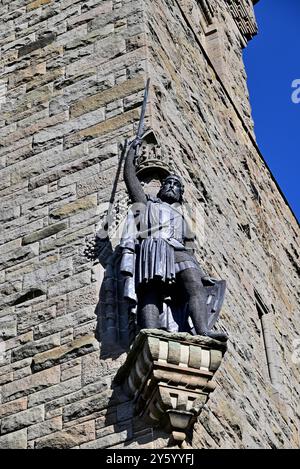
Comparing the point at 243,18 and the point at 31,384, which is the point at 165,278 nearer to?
the point at 31,384

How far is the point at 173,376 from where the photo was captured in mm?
9820

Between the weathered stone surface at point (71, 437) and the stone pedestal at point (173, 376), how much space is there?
17.7 inches

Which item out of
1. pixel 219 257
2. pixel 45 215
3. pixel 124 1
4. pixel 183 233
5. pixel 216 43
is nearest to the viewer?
pixel 183 233

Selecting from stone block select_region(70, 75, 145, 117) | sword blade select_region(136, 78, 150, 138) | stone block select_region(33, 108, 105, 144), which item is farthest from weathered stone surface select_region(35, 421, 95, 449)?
stone block select_region(70, 75, 145, 117)

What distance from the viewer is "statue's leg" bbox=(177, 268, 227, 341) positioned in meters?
10.1

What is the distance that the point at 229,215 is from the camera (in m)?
14.3

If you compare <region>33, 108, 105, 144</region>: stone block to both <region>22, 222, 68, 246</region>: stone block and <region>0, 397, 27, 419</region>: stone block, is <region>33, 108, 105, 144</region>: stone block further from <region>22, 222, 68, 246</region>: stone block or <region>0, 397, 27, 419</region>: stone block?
<region>0, 397, 27, 419</region>: stone block

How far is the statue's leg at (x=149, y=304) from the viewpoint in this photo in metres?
10.2

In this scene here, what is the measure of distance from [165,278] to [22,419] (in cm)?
163

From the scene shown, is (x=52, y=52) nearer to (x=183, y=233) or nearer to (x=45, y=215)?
(x=45, y=215)
